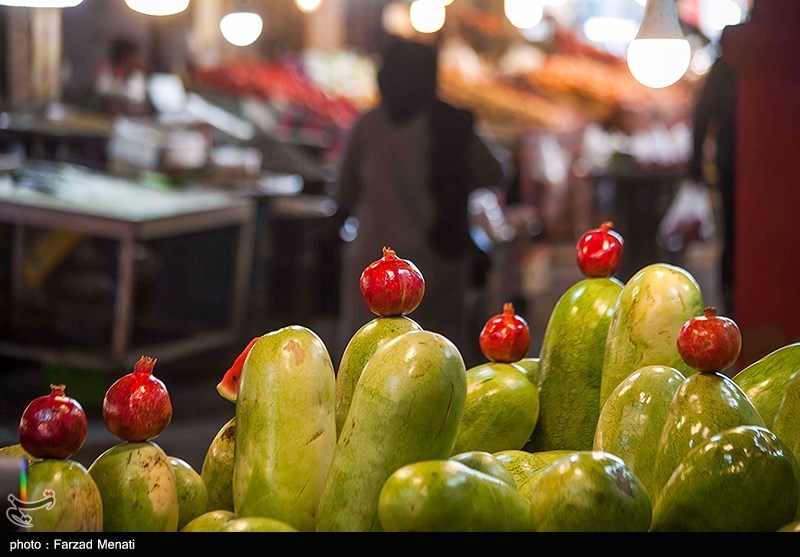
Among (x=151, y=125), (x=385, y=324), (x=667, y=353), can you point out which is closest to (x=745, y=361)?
(x=667, y=353)

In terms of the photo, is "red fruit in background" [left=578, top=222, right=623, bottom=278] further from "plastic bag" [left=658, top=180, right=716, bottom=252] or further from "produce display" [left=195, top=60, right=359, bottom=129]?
"produce display" [left=195, top=60, right=359, bottom=129]

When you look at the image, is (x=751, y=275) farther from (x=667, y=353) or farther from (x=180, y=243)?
(x=180, y=243)

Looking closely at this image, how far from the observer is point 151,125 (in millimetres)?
6926

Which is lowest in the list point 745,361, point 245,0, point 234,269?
point 234,269

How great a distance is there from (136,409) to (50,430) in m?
0.11

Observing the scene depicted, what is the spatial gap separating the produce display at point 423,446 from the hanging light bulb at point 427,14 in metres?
8.68

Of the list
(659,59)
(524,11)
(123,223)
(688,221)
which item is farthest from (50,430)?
(524,11)

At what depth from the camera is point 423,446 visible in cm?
117

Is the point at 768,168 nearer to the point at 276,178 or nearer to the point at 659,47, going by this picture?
the point at 659,47

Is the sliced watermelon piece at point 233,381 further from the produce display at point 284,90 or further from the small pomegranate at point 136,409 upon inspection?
the produce display at point 284,90

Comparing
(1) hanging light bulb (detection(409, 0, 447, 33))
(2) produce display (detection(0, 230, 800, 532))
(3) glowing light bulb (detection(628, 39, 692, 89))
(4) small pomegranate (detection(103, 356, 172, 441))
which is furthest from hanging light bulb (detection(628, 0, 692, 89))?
(1) hanging light bulb (detection(409, 0, 447, 33))

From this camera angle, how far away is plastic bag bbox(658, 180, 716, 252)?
8.09 m

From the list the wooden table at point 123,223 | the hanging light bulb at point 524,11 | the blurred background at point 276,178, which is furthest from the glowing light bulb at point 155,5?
the hanging light bulb at point 524,11

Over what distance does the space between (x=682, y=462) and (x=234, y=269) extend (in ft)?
17.6
